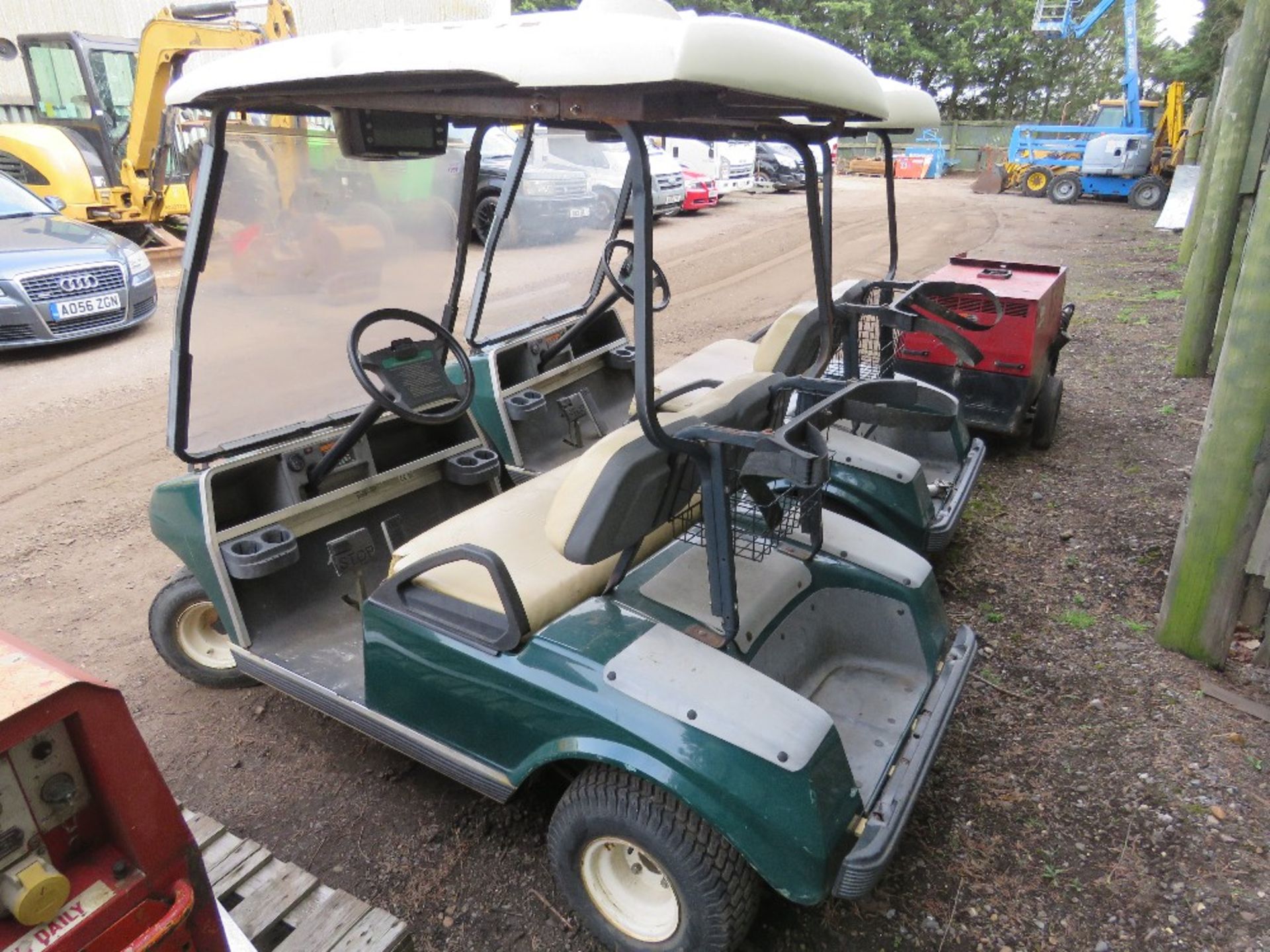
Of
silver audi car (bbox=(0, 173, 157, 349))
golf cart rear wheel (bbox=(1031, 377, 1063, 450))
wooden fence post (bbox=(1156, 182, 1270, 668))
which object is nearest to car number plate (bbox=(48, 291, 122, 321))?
silver audi car (bbox=(0, 173, 157, 349))

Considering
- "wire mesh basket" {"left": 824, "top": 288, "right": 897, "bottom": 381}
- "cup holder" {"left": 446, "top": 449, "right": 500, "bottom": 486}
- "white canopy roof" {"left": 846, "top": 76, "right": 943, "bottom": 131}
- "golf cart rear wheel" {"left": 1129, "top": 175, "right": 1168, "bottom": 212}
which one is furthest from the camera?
"golf cart rear wheel" {"left": 1129, "top": 175, "right": 1168, "bottom": 212}

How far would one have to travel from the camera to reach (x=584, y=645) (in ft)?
6.62

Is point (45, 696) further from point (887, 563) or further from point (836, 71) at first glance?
→ point (887, 563)

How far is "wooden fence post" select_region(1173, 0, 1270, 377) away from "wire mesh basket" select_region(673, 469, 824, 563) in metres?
5.08

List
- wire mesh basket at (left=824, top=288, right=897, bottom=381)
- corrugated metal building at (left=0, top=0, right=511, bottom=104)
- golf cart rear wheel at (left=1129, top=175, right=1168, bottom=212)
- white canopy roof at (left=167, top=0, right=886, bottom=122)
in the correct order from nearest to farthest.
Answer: white canopy roof at (left=167, top=0, right=886, bottom=122)
wire mesh basket at (left=824, top=288, right=897, bottom=381)
corrugated metal building at (left=0, top=0, right=511, bottom=104)
golf cart rear wheel at (left=1129, top=175, right=1168, bottom=212)

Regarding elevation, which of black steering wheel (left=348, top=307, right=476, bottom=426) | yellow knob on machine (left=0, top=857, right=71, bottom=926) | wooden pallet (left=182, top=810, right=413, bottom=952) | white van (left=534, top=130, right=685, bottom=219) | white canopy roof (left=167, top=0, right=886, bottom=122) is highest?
white canopy roof (left=167, top=0, right=886, bottom=122)

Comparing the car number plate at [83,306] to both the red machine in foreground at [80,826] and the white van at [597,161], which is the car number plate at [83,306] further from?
the red machine in foreground at [80,826]

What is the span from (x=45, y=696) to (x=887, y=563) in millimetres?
2084

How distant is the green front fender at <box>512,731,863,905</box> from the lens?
5.80 ft

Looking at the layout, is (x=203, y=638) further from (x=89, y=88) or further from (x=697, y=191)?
(x=697, y=191)

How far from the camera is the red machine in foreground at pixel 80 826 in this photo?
1.25 metres

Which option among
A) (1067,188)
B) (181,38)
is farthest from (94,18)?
(1067,188)

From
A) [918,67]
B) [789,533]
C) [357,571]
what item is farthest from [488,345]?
[918,67]

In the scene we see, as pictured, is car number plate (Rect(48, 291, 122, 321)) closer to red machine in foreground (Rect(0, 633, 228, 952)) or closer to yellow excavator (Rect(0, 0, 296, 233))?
yellow excavator (Rect(0, 0, 296, 233))
